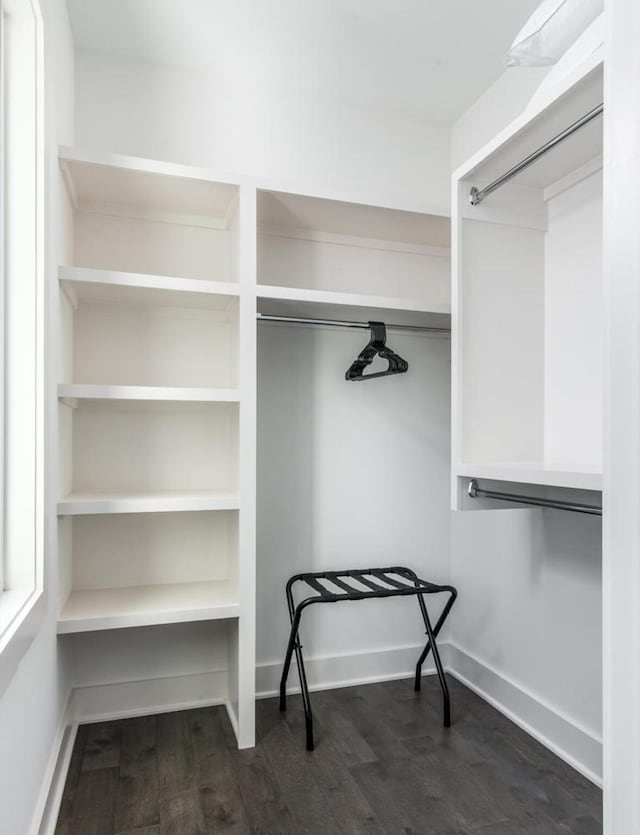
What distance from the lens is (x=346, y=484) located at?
2500mm

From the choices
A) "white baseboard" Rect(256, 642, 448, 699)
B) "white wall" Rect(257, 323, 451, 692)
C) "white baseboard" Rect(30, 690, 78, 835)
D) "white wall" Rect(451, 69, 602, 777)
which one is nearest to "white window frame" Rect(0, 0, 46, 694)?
"white baseboard" Rect(30, 690, 78, 835)

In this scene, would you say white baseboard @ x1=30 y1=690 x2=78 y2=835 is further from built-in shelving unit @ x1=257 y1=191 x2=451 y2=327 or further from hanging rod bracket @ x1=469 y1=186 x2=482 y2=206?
hanging rod bracket @ x1=469 y1=186 x2=482 y2=206

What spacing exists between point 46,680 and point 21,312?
3.22 ft

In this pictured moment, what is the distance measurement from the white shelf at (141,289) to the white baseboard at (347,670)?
4.77 feet

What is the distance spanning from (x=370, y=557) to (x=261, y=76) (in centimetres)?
205

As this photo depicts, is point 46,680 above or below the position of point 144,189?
below

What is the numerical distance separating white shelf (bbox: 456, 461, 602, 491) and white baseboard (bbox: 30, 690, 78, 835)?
143 cm

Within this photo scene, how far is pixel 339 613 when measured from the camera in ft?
8.18

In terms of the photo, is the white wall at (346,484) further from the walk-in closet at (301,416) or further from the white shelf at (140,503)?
the white shelf at (140,503)

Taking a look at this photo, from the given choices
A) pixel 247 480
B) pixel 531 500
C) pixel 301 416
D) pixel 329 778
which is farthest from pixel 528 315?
pixel 329 778

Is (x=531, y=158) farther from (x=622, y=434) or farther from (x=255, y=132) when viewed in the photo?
(x=255, y=132)

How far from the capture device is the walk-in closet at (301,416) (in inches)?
60.9

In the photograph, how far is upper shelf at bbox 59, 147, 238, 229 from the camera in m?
1.87

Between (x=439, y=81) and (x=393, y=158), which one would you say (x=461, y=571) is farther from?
(x=439, y=81)
